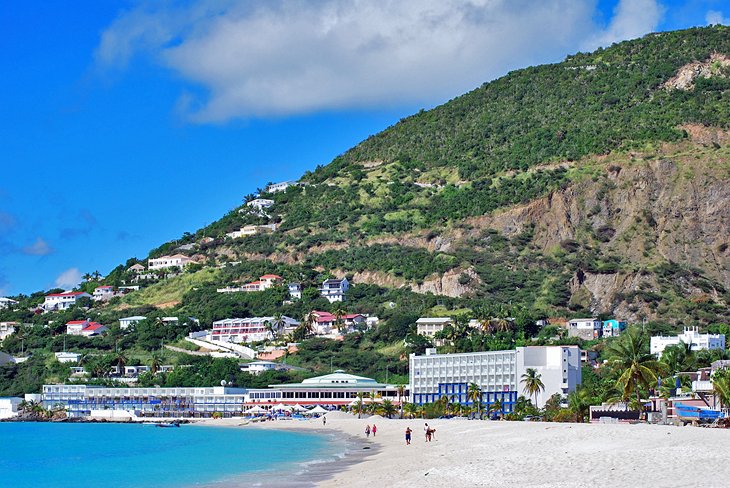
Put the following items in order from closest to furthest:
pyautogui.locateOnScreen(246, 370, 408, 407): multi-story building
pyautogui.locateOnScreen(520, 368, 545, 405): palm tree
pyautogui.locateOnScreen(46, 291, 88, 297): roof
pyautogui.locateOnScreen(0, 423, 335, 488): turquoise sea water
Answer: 1. pyautogui.locateOnScreen(0, 423, 335, 488): turquoise sea water
2. pyautogui.locateOnScreen(520, 368, 545, 405): palm tree
3. pyautogui.locateOnScreen(246, 370, 408, 407): multi-story building
4. pyautogui.locateOnScreen(46, 291, 88, 297): roof

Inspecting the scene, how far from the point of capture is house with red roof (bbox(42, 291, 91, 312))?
183250 millimetres

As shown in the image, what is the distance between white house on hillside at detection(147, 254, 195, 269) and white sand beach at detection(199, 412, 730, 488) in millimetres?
125131

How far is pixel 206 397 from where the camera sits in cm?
13250

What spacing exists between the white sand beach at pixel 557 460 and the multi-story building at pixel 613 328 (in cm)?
6854

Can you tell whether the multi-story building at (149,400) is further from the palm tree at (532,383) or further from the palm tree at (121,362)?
the palm tree at (532,383)

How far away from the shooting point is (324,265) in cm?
17300

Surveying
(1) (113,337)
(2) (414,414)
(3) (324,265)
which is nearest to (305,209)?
(3) (324,265)

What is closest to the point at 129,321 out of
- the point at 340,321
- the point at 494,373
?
the point at 340,321

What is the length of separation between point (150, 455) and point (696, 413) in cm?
3601

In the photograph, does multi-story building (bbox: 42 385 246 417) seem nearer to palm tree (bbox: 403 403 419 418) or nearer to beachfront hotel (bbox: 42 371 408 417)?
beachfront hotel (bbox: 42 371 408 417)

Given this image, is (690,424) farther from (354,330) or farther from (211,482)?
(354,330)

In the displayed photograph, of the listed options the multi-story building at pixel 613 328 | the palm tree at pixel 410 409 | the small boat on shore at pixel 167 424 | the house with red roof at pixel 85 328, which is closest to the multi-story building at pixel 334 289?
the house with red roof at pixel 85 328

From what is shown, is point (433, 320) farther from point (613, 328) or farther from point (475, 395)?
point (475, 395)

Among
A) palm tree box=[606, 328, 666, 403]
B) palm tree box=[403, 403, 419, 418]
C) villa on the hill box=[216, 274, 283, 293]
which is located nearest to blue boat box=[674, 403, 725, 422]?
palm tree box=[606, 328, 666, 403]
